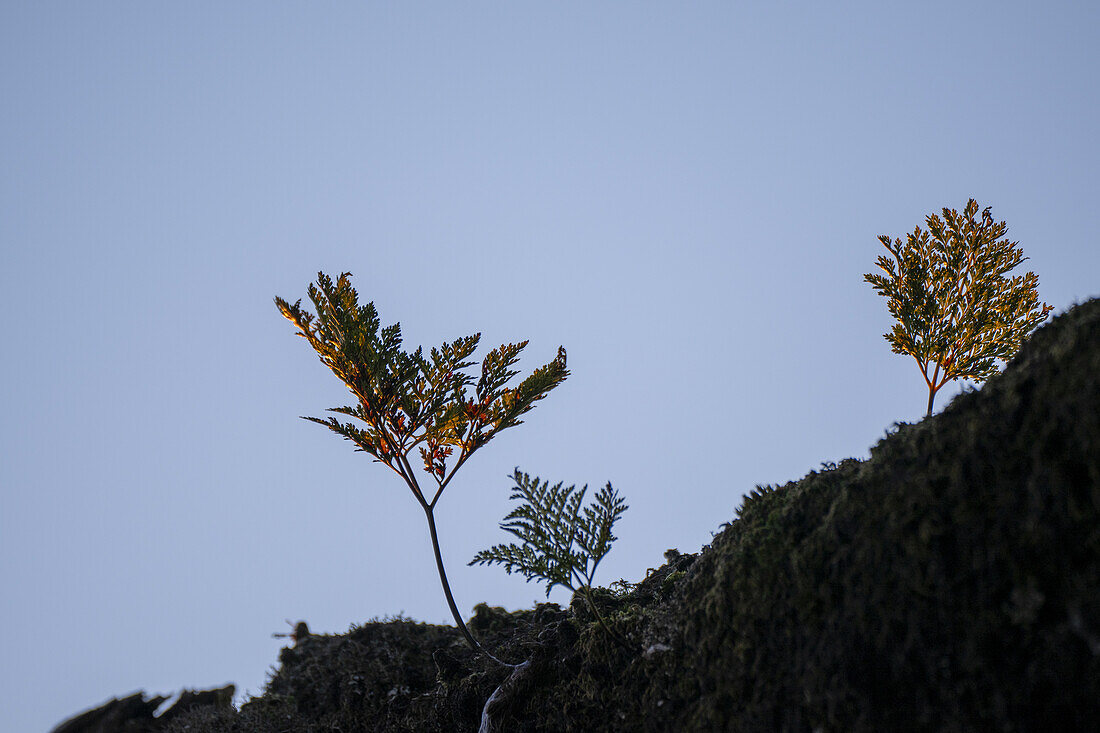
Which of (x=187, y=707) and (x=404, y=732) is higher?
(x=187, y=707)

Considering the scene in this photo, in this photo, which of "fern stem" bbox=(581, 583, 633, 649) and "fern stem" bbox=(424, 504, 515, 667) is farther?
"fern stem" bbox=(424, 504, 515, 667)

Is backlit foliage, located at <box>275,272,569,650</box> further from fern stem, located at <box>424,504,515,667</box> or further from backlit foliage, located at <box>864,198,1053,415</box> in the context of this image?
backlit foliage, located at <box>864,198,1053,415</box>

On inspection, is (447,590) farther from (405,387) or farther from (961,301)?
(961,301)

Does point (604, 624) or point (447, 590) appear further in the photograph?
point (447, 590)

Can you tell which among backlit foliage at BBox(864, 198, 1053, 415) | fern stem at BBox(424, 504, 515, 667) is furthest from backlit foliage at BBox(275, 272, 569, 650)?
backlit foliage at BBox(864, 198, 1053, 415)

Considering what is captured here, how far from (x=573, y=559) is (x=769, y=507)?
43.0 inches

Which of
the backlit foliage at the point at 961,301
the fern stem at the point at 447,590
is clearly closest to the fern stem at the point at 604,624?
the fern stem at the point at 447,590

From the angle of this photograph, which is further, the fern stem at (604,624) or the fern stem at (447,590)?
the fern stem at (447,590)

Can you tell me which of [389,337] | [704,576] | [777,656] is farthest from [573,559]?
[389,337]

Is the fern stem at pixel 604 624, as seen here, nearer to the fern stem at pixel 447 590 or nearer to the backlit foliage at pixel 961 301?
the fern stem at pixel 447 590

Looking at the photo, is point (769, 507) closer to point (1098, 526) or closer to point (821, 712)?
point (821, 712)

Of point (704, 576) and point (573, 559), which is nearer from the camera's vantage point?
point (704, 576)

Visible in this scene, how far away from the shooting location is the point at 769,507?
3588mm

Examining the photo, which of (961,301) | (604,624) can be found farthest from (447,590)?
(961,301)
